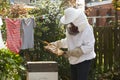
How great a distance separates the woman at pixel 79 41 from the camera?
5.71 meters

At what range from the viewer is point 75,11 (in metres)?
5.82

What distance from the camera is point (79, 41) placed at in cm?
577

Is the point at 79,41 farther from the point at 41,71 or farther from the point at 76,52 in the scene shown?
the point at 41,71

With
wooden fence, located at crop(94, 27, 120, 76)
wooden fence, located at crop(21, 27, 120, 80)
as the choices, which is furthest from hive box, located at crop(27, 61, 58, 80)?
wooden fence, located at crop(94, 27, 120, 76)

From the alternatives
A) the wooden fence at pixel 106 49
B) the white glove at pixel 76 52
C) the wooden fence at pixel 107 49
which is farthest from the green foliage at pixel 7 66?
the wooden fence at pixel 107 49

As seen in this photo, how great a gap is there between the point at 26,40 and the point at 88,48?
2.61 m

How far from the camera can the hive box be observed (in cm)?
556

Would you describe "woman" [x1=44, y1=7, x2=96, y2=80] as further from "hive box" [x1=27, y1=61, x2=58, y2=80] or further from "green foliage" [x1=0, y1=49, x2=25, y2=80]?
"green foliage" [x1=0, y1=49, x2=25, y2=80]

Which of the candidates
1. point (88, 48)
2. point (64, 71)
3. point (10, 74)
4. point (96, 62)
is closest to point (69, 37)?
point (88, 48)

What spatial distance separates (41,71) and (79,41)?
79cm

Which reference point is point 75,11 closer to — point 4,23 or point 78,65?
point 78,65

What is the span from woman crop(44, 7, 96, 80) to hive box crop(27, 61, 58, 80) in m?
0.42

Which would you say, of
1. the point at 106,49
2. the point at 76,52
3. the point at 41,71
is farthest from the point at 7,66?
the point at 106,49

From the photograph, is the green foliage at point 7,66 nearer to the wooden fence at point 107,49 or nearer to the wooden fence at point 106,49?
the wooden fence at point 106,49
